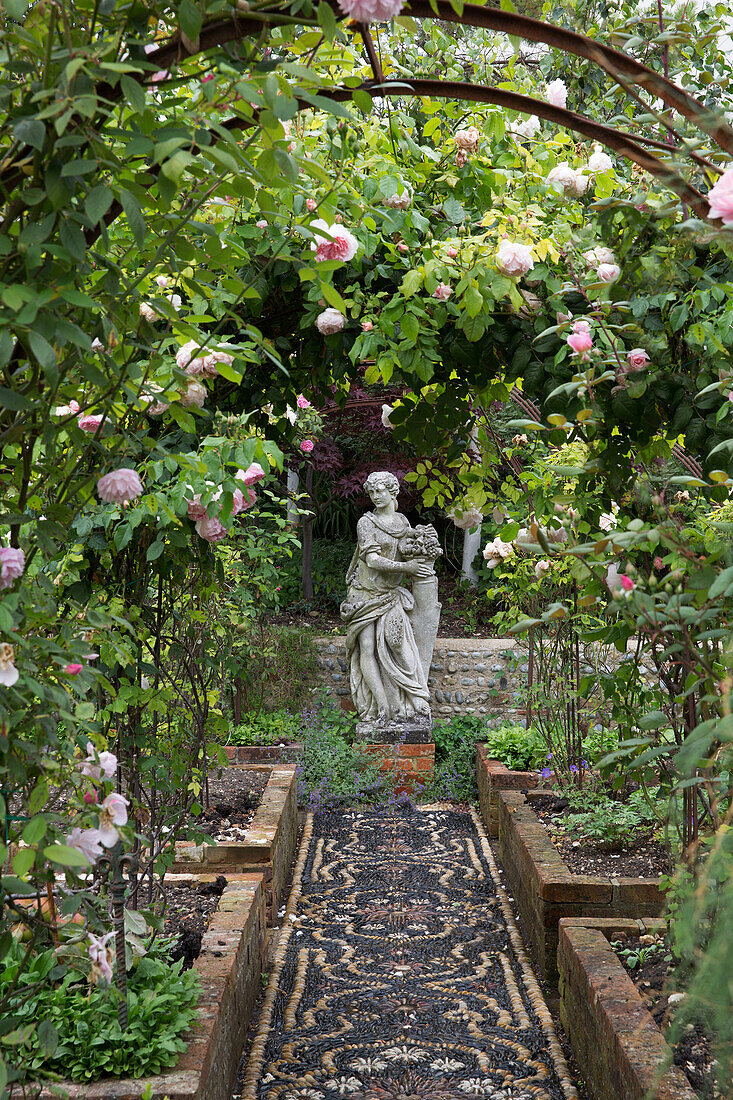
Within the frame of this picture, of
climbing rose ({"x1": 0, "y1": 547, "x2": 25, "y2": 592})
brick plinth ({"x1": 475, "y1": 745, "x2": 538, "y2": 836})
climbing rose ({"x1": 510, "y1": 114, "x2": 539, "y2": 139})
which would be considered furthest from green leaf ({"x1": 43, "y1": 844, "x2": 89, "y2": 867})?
brick plinth ({"x1": 475, "y1": 745, "x2": 538, "y2": 836})

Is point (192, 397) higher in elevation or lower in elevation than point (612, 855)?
higher

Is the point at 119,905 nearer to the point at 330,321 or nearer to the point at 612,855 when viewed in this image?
the point at 330,321

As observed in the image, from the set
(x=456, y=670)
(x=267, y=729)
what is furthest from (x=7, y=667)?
(x=456, y=670)

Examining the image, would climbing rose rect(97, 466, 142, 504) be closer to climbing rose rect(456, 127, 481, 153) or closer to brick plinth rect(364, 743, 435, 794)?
climbing rose rect(456, 127, 481, 153)

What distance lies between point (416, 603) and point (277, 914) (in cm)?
333

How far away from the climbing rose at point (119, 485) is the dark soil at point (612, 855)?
243cm

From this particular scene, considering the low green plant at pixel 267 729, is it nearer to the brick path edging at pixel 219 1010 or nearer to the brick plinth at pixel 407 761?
the brick plinth at pixel 407 761

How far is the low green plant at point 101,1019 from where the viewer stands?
1956 millimetres

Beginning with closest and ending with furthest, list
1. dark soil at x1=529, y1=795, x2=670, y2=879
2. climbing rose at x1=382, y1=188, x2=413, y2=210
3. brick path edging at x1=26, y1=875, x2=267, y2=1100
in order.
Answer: brick path edging at x1=26, y1=875, x2=267, y2=1100, climbing rose at x1=382, y1=188, x2=413, y2=210, dark soil at x1=529, y1=795, x2=670, y2=879

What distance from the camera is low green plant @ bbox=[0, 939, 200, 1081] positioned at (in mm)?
1956

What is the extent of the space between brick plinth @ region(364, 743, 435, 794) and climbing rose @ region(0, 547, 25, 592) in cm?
550

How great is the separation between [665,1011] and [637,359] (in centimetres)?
167

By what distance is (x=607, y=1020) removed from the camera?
7.58 feet

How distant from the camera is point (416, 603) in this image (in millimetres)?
7219
